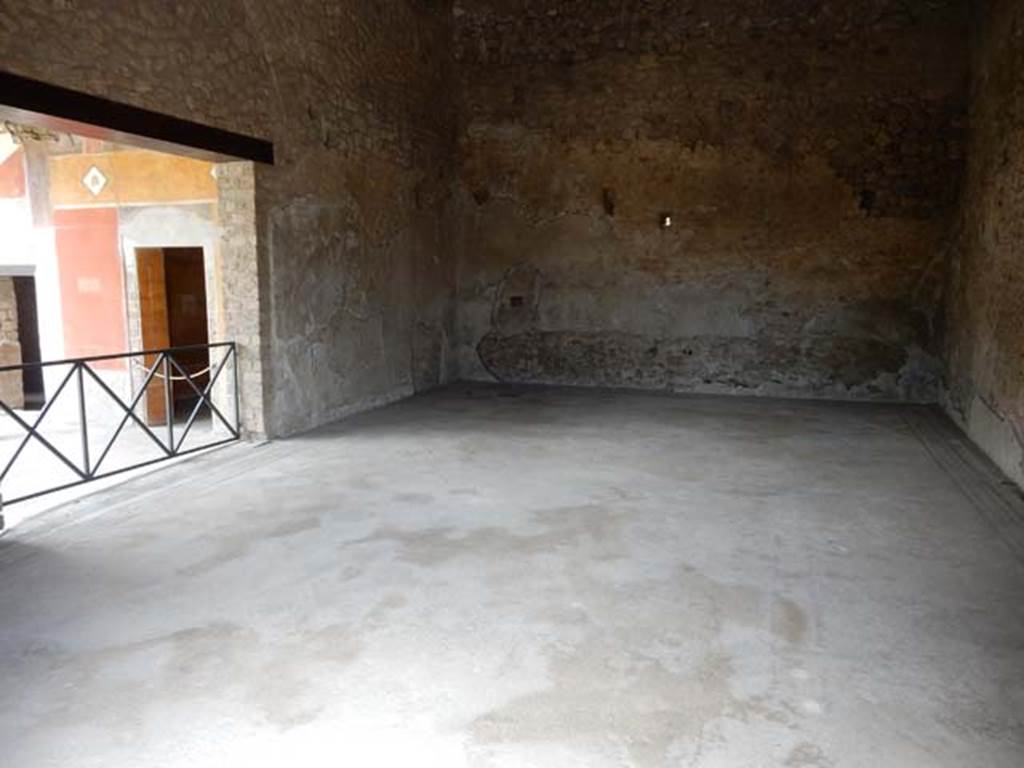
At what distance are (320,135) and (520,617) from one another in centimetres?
429

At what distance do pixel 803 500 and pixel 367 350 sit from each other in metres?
3.84

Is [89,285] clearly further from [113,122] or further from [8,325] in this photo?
[113,122]

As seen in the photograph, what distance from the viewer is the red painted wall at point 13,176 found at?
677 centimetres

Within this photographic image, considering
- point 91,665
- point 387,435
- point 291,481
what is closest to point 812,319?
point 387,435

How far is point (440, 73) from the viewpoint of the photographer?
7.84 metres

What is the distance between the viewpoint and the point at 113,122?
3934mm

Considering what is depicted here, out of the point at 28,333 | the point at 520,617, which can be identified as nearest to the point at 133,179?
the point at 28,333

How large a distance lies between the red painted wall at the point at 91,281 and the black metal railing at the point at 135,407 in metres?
0.24

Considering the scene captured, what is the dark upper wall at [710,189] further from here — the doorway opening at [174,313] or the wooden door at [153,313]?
the wooden door at [153,313]

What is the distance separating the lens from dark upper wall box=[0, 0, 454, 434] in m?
4.00

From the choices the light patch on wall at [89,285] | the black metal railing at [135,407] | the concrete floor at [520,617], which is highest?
the light patch on wall at [89,285]

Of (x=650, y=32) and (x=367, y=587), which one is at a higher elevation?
(x=650, y=32)

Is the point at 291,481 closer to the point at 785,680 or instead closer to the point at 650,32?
the point at 785,680

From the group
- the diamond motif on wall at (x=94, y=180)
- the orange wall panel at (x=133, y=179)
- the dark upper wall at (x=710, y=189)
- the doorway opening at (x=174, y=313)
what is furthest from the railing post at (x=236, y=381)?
the dark upper wall at (x=710, y=189)
